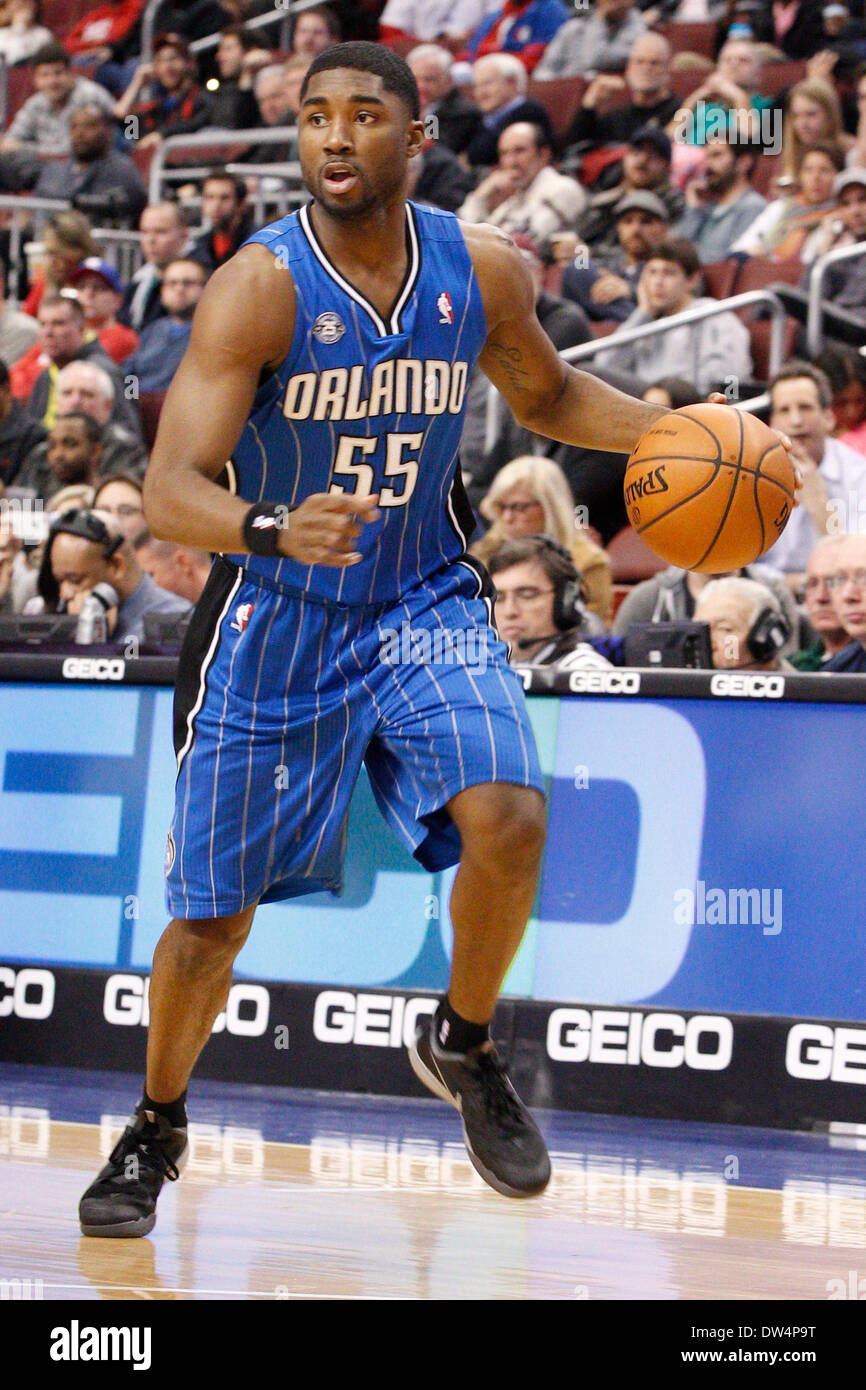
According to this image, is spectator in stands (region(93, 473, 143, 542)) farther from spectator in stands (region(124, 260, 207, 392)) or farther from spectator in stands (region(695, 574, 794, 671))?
spectator in stands (region(695, 574, 794, 671))

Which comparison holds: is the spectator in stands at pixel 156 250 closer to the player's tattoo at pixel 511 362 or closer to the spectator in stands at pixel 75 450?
the spectator in stands at pixel 75 450

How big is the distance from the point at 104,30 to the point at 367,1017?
1178 centimetres

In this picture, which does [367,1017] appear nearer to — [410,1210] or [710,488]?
[410,1210]

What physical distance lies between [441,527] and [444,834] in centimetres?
61

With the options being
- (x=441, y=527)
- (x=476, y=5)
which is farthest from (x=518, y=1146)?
(x=476, y=5)

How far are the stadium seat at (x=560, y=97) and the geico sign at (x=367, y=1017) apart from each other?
7410mm

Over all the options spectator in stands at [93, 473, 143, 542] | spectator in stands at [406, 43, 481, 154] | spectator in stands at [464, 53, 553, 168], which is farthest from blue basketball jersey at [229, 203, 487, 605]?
spectator in stands at [406, 43, 481, 154]

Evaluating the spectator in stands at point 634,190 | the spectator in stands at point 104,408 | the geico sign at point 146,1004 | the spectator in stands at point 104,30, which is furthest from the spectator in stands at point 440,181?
the geico sign at point 146,1004

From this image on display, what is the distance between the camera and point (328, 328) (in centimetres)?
359

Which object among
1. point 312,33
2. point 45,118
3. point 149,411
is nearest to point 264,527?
point 149,411

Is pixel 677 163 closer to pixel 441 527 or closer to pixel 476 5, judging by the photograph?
pixel 476 5

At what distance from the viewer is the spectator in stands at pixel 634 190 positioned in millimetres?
10133

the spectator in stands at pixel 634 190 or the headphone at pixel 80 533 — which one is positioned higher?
the spectator in stands at pixel 634 190

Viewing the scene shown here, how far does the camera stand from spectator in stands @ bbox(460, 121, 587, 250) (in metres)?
10.3
